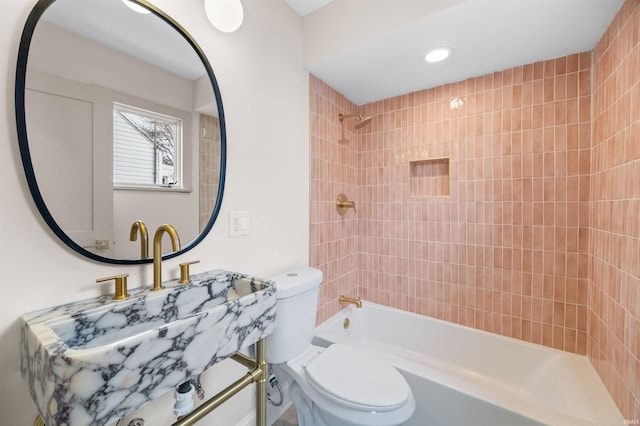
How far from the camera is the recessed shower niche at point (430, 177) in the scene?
1938 millimetres

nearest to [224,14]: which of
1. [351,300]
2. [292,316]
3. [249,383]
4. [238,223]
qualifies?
[238,223]

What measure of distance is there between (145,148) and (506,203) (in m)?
2.02

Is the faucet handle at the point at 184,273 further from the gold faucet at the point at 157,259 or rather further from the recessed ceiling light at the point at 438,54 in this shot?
the recessed ceiling light at the point at 438,54

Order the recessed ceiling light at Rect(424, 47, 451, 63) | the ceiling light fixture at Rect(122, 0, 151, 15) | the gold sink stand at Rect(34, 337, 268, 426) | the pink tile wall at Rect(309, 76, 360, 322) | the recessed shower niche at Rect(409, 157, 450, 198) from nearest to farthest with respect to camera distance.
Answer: the gold sink stand at Rect(34, 337, 268, 426), the ceiling light fixture at Rect(122, 0, 151, 15), the recessed ceiling light at Rect(424, 47, 451, 63), the pink tile wall at Rect(309, 76, 360, 322), the recessed shower niche at Rect(409, 157, 450, 198)

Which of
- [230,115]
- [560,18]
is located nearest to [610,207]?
[560,18]

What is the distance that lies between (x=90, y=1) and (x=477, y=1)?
4.89 ft

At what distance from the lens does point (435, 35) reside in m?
1.35

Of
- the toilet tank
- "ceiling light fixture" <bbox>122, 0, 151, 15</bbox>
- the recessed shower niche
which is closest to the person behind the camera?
"ceiling light fixture" <bbox>122, 0, 151, 15</bbox>

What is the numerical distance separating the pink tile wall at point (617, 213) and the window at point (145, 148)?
1806 millimetres

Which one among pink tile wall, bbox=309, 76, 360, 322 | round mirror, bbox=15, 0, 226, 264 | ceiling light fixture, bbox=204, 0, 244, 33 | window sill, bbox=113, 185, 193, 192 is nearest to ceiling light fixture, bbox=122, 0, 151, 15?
round mirror, bbox=15, 0, 226, 264

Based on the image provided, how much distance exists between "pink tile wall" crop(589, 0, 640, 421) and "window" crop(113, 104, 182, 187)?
181cm

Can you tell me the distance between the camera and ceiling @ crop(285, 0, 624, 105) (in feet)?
3.90

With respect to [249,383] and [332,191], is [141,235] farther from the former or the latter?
[332,191]

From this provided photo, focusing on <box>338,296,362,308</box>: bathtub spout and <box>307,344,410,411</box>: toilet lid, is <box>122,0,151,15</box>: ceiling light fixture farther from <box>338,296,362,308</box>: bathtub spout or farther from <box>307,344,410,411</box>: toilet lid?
<box>338,296,362,308</box>: bathtub spout
